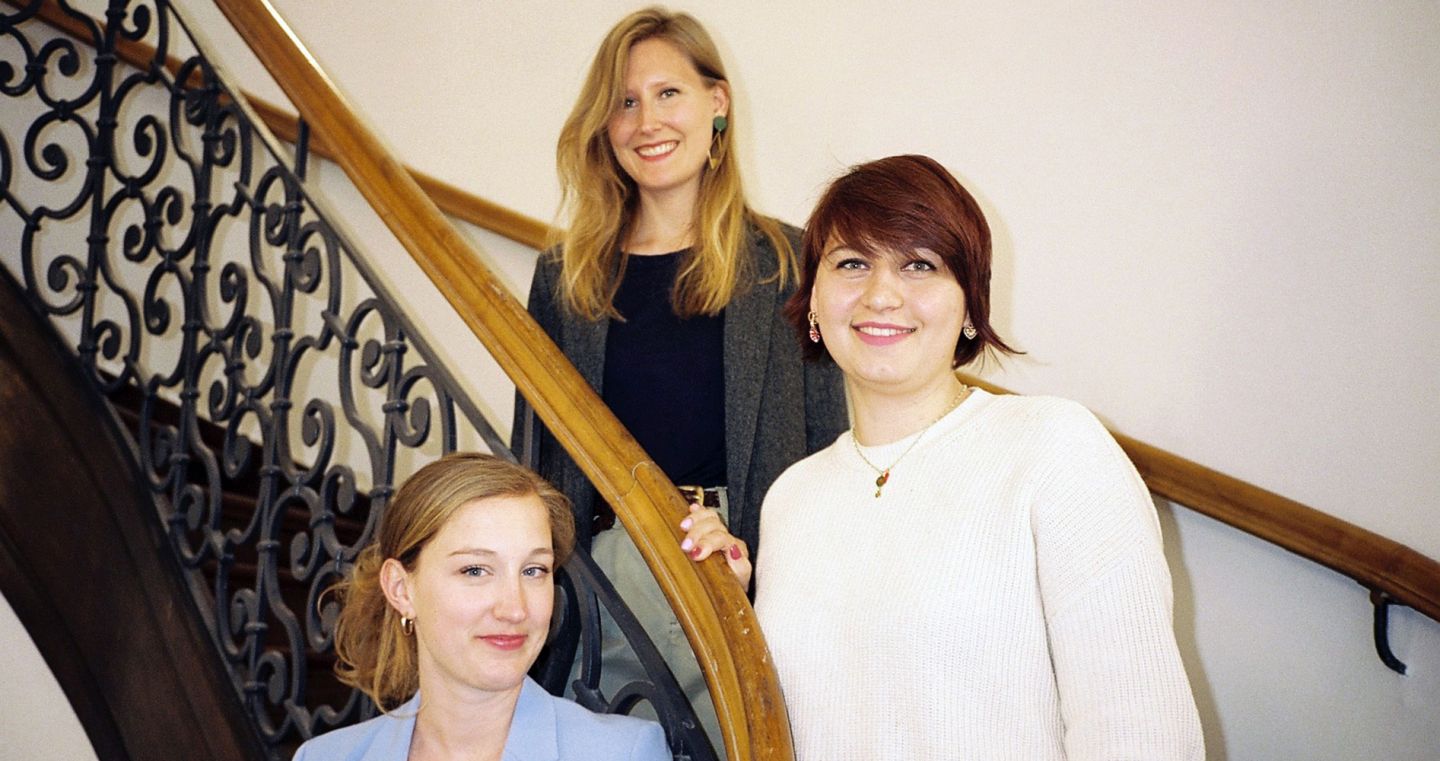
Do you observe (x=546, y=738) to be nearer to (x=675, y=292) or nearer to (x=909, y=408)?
(x=909, y=408)

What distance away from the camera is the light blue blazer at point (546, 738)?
1616 mm

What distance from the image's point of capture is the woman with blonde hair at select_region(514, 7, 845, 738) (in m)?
2.03

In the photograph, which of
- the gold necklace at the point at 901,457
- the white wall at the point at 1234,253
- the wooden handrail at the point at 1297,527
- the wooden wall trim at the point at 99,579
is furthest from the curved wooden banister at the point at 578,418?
the white wall at the point at 1234,253

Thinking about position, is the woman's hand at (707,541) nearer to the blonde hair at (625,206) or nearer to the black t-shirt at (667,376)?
the black t-shirt at (667,376)

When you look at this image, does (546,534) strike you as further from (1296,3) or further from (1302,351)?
(1296,3)

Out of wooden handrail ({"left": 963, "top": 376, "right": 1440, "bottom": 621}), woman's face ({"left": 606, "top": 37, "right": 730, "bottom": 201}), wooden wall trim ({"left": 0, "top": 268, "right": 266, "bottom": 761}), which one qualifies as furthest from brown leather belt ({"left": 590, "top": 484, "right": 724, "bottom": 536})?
wooden handrail ({"left": 963, "top": 376, "right": 1440, "bottom": 621})

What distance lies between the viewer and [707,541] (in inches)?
62.7

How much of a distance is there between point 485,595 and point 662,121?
3.08 feet

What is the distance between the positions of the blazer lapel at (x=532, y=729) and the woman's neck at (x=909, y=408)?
1.88ft

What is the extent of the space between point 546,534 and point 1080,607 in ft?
2.47

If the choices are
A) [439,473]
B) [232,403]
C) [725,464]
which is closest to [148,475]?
[232,403]

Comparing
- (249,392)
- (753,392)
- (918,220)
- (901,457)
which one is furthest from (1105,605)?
(249,392)

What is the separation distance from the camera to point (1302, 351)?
2.44 m

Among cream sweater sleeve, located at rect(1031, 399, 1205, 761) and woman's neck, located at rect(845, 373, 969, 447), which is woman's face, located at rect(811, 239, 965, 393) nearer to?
woman's neck, located at rect(845, 373, 969, 447)
